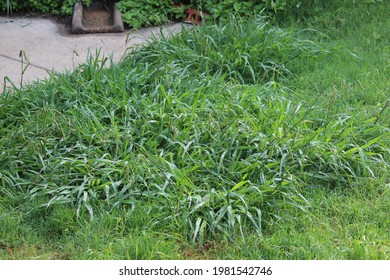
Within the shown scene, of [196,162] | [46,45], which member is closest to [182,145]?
[196,162]

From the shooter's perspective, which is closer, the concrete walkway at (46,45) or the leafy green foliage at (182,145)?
the leafy green foliage at (182,145)

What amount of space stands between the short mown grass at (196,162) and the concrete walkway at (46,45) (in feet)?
2.38

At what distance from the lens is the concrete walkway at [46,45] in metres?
6.26

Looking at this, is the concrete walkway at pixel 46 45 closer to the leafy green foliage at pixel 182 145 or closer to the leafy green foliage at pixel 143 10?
the leafy green foliage at pixel 143 10

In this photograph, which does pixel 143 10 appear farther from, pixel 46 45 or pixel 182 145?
pixel 182 145

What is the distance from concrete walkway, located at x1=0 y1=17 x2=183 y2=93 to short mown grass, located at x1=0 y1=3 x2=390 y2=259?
726 millimetres

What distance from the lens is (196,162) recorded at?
4402 mm

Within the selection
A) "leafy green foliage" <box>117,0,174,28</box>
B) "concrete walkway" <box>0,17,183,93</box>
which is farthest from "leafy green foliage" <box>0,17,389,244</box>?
"leafy green foliage" <box>117,0,174,28</box>

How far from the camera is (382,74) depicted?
5.75m

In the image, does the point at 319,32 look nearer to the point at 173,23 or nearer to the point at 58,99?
Answer: the point at 173,23

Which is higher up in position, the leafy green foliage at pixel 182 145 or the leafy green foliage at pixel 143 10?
the leafy green foliage at pixel 143 10

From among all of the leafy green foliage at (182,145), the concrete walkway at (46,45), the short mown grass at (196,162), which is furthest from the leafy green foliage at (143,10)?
the leafy green foliage at (182,145)

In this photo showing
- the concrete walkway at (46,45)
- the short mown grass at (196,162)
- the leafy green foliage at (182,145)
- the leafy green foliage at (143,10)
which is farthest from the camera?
the leafy green foliage at (143,10)
